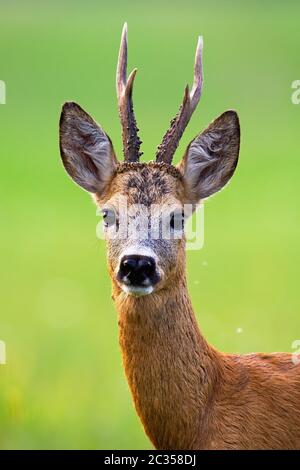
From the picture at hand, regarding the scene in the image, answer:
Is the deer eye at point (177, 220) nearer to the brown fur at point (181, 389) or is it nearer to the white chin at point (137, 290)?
the brown fur at point (181, 389)

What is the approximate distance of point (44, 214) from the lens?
65.2ft

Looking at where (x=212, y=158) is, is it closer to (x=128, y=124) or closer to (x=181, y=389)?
(x=128, y=124)

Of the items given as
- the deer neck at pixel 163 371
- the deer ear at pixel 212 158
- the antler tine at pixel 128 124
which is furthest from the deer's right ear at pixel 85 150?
the deer neck at pixel 163 371

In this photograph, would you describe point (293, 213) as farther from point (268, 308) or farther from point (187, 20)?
point (187, 20)

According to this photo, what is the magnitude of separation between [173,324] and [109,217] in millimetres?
627

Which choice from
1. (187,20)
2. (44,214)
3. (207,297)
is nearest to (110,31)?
(187,20)

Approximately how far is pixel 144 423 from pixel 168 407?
17 cm

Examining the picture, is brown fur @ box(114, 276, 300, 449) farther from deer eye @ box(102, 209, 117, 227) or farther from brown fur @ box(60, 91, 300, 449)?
deer eye @ box(102, 209, 117, 227)

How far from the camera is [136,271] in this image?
701 cm

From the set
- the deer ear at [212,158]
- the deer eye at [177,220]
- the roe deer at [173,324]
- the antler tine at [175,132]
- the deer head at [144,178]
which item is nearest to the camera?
the deer head at [144,178]

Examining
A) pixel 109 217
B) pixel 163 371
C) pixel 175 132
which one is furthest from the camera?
pixel 175 132

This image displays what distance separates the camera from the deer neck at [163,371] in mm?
7367

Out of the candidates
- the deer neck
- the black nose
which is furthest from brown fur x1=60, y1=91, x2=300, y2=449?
the black nose

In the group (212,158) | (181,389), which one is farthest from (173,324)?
(212,158)
